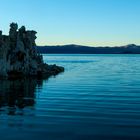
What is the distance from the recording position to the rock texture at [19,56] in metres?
83.7

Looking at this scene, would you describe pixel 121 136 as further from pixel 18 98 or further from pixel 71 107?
pixel 18 98

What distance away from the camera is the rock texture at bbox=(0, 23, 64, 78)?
275 ft

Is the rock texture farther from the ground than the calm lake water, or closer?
farther from the ground

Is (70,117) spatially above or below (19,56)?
below

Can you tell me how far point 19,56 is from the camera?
91188 millimetres

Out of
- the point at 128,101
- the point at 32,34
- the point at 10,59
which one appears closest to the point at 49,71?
the point at 32,34

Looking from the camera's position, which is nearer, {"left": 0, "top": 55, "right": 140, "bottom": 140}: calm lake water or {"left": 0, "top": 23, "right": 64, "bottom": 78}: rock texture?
{"left": 0, "top": 55, "right": 140, "bottom": 140}: calm lake water

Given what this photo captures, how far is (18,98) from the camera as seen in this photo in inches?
1885

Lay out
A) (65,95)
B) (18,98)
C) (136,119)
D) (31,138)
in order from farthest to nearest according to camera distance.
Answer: (65,95) → (18,98) → (136,119) → (31,138)

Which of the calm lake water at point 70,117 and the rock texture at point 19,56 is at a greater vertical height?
the rock texture at point 19,56

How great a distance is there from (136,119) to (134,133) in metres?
5.29

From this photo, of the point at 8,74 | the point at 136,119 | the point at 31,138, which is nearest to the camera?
the point at 31,138

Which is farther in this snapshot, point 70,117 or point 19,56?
point 19,56

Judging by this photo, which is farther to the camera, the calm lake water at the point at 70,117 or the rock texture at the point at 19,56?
the rock texture at the point at 19,56
